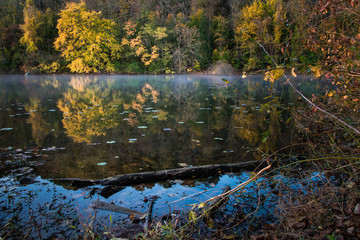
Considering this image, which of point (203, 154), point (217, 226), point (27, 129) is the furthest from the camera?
point (27, 129)

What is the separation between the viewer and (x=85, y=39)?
3744 cm

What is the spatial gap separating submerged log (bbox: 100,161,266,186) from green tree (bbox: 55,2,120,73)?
36480mm

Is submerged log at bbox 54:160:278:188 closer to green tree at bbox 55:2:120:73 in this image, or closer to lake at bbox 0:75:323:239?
lake at bbox 0:75:323:239

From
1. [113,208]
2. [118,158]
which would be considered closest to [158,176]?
[113,208]

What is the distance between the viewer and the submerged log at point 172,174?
355 centimetres

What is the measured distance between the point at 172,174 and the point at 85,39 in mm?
38986

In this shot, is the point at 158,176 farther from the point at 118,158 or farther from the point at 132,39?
the point at 132,39

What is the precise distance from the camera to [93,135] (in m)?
6.19

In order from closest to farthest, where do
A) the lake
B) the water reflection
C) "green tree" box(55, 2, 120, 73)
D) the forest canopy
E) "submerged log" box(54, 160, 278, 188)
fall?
the lake < "submerged log" box(54, 160, 278, 188) < the water reflection < "green tree" box(55, 2, 120, 73) < the forest canopy

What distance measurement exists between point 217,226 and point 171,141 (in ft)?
10.9

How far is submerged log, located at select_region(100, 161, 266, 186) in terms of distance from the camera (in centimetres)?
355

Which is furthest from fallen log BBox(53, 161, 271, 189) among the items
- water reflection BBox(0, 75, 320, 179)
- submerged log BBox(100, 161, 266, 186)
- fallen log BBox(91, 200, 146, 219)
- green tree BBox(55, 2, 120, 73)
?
green tree BBox(55, 2, 120, 73)

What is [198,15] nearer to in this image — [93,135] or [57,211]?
[93,135]

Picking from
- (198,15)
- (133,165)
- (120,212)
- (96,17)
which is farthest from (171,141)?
(198,15)
